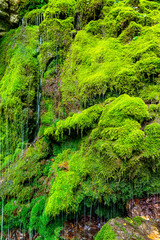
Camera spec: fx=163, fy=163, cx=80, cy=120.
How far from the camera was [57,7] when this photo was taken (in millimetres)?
8094

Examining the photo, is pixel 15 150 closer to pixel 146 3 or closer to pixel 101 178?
pixel 101 178

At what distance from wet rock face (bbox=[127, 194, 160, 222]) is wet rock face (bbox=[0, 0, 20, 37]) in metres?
12.0

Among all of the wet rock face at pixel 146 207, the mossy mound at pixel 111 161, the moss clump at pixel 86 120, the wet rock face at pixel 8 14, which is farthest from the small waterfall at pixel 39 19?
the wet rock face at pixel 146 207

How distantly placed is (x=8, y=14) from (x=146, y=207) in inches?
494

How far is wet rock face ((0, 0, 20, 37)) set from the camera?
10.1 meters

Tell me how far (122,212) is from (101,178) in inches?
36.0

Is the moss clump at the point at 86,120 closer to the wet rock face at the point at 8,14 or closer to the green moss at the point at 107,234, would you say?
the green moss at the point at 107,234

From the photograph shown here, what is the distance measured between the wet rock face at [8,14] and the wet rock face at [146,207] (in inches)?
473

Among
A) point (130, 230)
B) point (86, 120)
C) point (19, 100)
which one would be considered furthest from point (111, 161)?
point (19, 100)

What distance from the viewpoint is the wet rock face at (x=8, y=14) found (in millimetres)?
10059

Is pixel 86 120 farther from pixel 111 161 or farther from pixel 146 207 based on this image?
pixel 146 207

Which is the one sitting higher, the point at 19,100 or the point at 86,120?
the point at 19,100

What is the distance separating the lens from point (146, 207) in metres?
3.25

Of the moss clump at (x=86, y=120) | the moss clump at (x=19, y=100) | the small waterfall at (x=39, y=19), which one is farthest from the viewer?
the small waterfall at (x=39, y=19)
